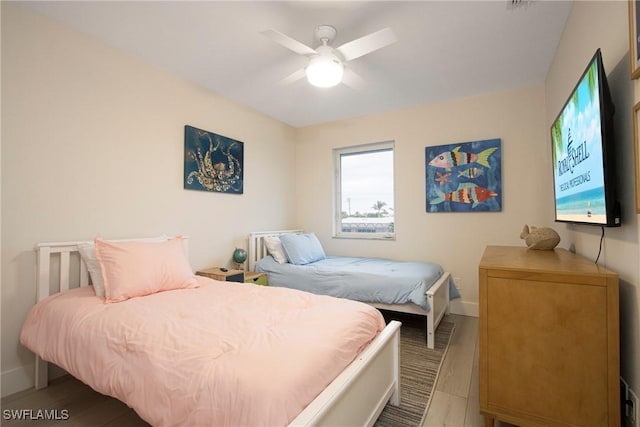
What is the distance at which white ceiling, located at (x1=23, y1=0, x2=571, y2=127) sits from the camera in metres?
1.91

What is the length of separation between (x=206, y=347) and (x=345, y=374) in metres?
0.59

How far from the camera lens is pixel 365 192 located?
409 cm

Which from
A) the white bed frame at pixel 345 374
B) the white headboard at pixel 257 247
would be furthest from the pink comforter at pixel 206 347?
the white headboard at pixel 257 247

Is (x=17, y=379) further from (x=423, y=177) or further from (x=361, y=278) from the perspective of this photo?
(x=423, y=177)

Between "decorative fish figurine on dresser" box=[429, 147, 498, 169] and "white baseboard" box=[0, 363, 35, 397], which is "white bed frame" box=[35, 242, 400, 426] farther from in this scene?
"decorative fish figurine on dresser" box=[429, 147, 498, 169]

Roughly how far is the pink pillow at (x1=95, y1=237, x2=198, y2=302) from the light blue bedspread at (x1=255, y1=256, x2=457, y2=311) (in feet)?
3.85

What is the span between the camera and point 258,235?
362 centimetres

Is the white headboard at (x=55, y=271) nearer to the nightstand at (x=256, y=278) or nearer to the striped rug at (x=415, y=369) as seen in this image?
the nightstand at (x=256, y=278)

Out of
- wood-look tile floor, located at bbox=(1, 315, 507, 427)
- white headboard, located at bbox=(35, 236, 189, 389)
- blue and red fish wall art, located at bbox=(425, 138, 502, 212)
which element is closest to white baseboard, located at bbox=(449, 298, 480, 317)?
blue and red fish wall art, located at bbox=(425, 138, 502, 212)

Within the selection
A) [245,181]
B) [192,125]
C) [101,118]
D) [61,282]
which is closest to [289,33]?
[192,125]

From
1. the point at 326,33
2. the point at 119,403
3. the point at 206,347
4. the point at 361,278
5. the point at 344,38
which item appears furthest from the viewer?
the point at 361,278

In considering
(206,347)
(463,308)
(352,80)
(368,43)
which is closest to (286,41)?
(368,43)

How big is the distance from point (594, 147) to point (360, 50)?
56.7 inches

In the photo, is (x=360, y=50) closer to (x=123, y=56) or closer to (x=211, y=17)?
(x=211, y=17)
